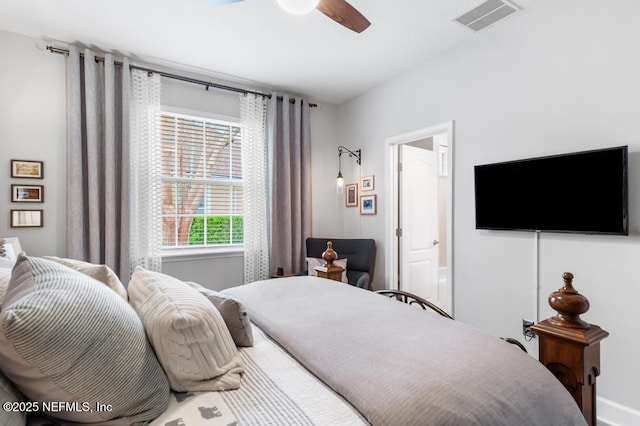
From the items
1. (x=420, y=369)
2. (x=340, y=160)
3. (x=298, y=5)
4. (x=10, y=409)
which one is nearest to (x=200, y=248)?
(x=340, y=160)

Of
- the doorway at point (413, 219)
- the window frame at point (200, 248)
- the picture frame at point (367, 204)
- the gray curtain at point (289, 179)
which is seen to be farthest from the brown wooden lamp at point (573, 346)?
the window frame at point (200, 248)

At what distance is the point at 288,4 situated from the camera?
61.0 inches

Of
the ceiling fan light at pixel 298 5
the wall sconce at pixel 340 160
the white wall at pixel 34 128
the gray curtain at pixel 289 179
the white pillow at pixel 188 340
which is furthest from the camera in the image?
the wall sconce at pixel 340 160

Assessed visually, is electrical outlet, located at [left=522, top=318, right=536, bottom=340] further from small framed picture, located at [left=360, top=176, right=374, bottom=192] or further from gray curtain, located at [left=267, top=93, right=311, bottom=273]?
gray curtain, located at [left=267, top=93, right=311, bottom=273]

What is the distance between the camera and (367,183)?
3977 mm

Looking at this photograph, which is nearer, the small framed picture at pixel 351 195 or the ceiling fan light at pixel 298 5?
the ceiling fan light at pixel 298 5

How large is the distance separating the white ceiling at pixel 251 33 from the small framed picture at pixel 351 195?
136 centimetres

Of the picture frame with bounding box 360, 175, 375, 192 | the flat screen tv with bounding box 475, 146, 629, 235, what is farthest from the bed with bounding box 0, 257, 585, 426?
the picture frame with bounding box 360, 175, 375, 192

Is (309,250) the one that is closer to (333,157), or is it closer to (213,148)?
Answer: (333,157)

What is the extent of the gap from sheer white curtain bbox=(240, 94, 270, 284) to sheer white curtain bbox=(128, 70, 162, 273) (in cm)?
88

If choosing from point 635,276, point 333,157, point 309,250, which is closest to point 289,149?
point 333,157

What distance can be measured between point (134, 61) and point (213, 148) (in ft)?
3.54

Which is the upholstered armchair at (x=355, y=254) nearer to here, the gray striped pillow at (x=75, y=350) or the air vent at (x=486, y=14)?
the air vent at (x=486, y=14)

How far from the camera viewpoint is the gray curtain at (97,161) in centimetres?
276
